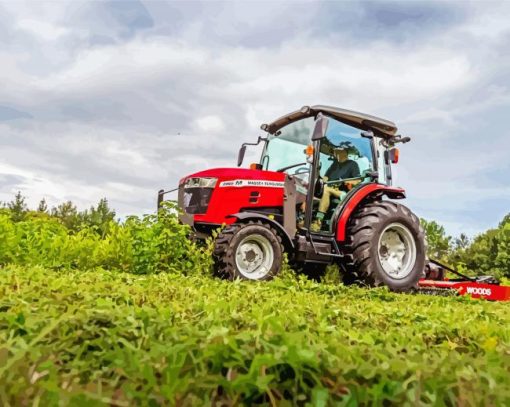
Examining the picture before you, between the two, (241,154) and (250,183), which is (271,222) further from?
(241,154)

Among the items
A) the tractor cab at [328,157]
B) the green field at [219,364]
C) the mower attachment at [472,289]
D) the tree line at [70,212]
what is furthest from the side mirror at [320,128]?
the tree line at [70,212]

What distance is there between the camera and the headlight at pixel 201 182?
340 inches

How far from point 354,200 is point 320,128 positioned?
1349mm

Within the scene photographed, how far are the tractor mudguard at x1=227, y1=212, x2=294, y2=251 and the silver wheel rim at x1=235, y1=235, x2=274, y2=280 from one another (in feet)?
1.08

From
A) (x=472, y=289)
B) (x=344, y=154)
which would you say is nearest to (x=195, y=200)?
(x=344, y=154)

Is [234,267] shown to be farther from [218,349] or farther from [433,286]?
[218,349]

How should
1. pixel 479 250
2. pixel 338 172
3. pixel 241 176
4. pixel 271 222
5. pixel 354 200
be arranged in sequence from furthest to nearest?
pixel 479 250 → pixel 338 172 → pixel 354 200 → pixel 241 176 → pixel 271 222

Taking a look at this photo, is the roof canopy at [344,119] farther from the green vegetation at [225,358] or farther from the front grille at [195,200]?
the green vegetation at [225,358]

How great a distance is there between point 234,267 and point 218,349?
5765 millimetres

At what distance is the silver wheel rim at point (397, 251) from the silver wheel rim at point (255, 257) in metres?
2.23

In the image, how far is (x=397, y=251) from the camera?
9562mm

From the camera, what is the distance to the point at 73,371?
1.86m

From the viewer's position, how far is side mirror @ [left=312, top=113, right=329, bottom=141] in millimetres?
8259

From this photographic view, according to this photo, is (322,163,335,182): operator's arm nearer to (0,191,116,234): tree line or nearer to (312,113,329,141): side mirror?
(312,113,329,141): side mirror
